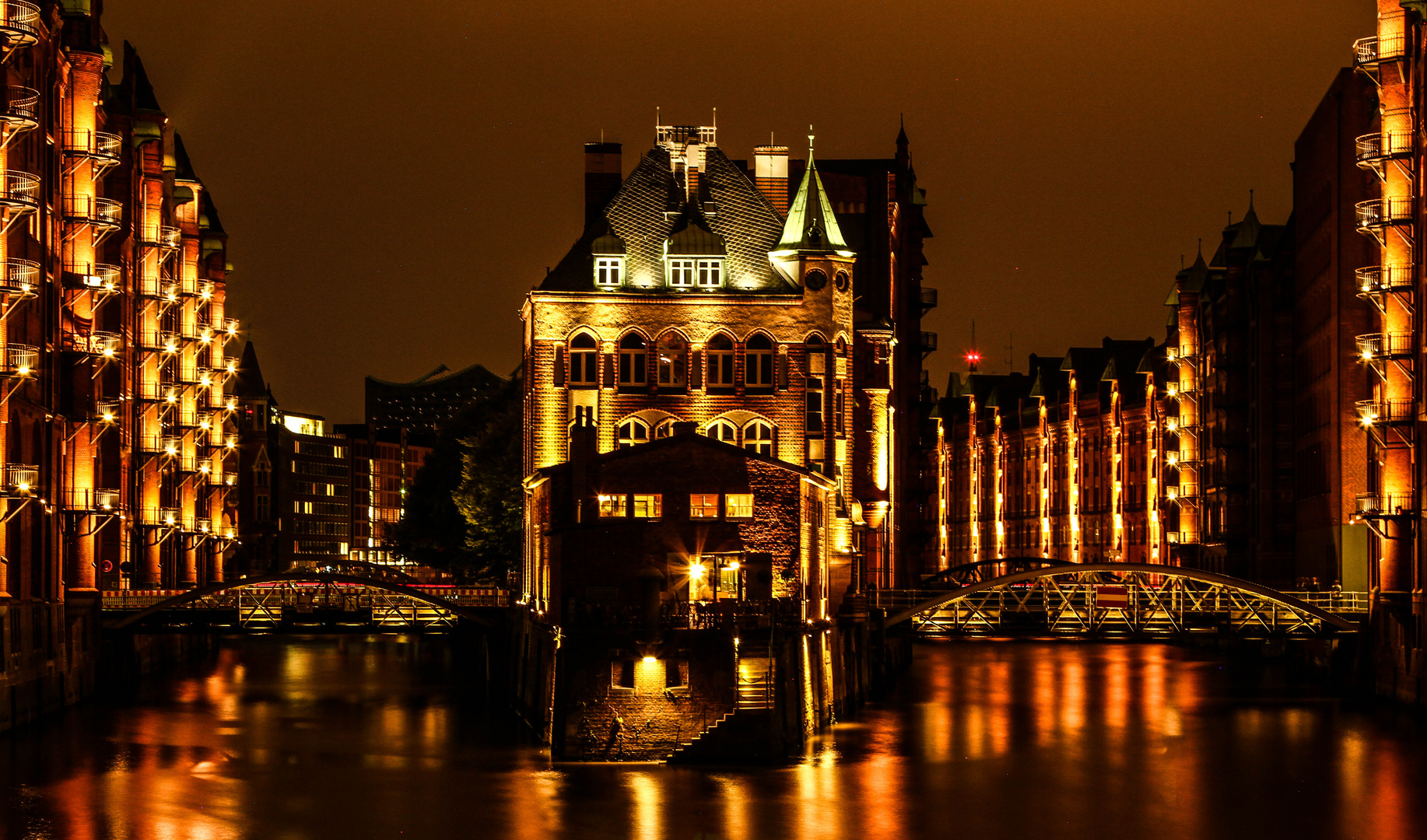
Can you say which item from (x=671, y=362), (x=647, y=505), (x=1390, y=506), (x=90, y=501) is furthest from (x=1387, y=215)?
(x=90, y=501)

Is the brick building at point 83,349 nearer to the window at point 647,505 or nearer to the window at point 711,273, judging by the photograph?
the window at point 647,505

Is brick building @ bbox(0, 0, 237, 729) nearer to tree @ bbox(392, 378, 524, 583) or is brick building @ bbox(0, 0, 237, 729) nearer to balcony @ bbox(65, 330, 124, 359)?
balcony @ bbox(65, 330, 124, 359)

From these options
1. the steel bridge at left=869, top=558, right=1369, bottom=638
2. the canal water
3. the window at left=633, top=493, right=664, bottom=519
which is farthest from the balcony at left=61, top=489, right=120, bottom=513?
the steel bridge at left=869, top=558, right=1369, bottom=638

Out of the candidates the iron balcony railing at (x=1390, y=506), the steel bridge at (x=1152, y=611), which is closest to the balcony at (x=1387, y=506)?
the iron balcony railing at (x=1390, y=506)

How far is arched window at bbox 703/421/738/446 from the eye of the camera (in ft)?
234

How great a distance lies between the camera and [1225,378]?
101188 millimetres

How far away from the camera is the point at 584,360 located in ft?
234

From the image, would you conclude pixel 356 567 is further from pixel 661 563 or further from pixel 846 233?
pixel 661 563

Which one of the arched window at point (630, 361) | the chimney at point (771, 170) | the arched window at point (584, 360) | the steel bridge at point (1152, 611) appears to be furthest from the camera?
the chimney at point (771, 170)

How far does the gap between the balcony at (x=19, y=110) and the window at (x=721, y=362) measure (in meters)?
22.9

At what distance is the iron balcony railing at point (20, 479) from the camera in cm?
5625

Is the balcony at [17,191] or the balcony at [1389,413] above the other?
the balcony at [17,191]

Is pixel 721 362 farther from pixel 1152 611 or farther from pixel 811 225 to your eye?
pixel 1152 611

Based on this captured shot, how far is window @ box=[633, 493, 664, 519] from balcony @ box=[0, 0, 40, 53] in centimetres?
1905
